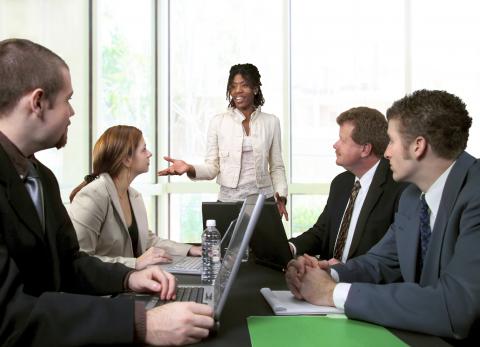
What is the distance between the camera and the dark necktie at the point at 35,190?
51.1 inches

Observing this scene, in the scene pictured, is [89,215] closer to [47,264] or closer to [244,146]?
[47,264]

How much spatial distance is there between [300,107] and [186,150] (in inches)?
55.1

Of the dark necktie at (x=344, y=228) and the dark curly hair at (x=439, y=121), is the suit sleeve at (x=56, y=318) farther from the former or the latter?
→ the dark necktie at (x=344, y=228)

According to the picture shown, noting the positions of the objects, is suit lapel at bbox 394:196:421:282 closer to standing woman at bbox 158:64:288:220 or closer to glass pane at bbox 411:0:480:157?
standing woman at bbox 158:64:288:220

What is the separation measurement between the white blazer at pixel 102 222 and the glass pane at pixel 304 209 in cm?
358

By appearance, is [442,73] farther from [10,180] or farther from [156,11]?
[10,180]

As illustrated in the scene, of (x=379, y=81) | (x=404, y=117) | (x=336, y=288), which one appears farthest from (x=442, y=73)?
(x=336, y=288)

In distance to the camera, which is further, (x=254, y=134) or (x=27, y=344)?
(x=254, y=134)

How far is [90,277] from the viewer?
4.95 ft

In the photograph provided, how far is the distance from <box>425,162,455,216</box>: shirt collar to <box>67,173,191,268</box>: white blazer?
3.63 ft

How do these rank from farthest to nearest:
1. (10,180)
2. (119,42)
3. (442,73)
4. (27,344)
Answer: (442,73) → (119,42) → (10,180) → (27,344)

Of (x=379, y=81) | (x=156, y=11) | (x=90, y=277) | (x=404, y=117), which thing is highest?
(x=156, y=11)

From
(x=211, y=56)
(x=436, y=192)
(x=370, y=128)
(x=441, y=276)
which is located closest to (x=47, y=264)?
(x=441, y=276)

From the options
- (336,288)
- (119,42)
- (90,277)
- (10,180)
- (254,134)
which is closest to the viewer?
(10,180)
